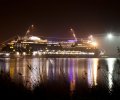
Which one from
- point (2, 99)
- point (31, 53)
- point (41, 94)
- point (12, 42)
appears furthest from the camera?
point (12, 42)

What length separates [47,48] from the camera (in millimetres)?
89938

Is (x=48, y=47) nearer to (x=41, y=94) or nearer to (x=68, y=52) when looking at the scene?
(x=68, y=52)

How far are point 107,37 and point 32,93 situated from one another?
273 ft

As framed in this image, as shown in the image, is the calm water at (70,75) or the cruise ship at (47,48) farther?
the cruise ship at (47,48)

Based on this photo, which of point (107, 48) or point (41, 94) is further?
point (107, 48)

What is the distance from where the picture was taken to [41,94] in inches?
519

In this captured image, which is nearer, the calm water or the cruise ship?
the calm water

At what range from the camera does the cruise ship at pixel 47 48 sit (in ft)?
286

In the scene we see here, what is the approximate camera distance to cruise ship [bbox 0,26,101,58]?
3435 inches

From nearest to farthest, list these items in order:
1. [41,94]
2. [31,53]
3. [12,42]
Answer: [41,94], [31,53], [12,42]

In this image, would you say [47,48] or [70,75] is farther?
[47,48]

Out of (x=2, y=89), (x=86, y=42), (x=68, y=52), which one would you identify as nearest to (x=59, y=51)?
(x=68, y=52)

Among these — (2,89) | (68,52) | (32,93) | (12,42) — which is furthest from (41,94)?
(12,42)

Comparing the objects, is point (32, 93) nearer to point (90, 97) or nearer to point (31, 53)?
point (90, 97)
